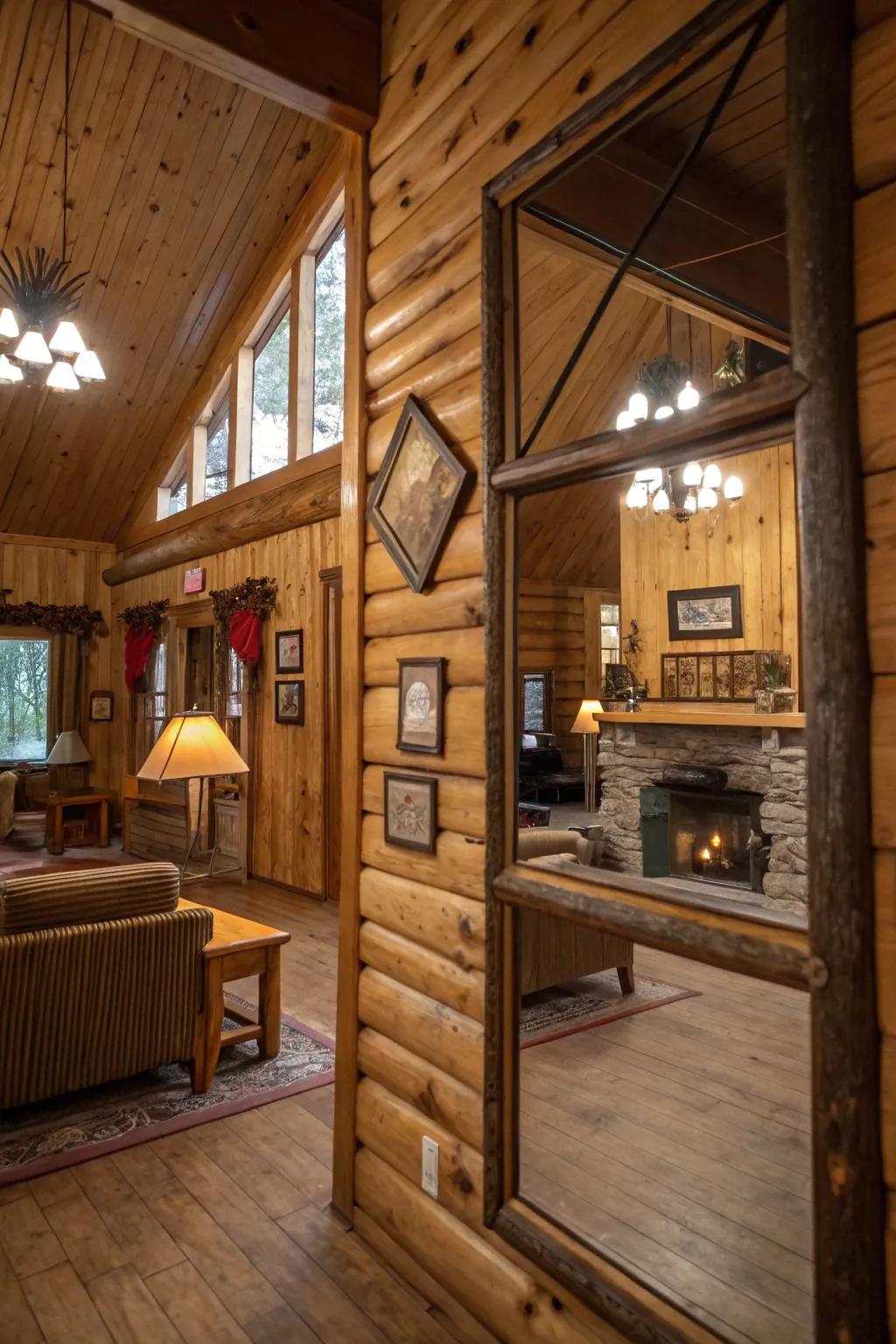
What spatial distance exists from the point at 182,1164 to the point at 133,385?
7042mm

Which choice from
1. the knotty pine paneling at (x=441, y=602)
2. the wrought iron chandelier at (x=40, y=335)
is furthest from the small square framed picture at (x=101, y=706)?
the knotty pine paneling at (x=441, y=602)

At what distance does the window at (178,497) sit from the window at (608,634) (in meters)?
5.02

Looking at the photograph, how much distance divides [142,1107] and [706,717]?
14.9 ft

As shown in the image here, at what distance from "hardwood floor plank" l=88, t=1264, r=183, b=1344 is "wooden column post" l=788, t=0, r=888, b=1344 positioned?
1.55 m

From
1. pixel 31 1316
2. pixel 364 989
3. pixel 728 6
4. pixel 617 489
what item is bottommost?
pixel 31 1316

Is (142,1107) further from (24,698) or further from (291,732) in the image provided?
(24,698)

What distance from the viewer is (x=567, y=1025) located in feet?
12.5

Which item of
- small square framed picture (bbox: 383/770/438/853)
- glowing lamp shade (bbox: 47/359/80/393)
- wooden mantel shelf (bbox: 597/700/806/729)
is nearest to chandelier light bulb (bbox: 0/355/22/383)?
glowing lamp shade (bbox: 47/359/80/393)

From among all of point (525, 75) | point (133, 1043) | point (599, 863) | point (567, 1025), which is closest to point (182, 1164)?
point (133, 1043)

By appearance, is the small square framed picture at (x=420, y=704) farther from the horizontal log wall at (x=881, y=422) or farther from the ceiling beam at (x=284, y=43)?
the ceiling beam at (x=284, y=43)

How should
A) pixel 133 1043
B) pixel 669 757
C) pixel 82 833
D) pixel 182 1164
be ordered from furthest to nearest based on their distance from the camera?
pixel 82 833 < pixel 669 757 < pixel 133 1043 < pixel 182 1164

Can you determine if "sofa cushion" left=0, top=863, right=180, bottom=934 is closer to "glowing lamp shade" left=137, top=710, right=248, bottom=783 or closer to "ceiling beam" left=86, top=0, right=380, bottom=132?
"glowing lamp shade" left=137, top=710, right=248, bottom=783

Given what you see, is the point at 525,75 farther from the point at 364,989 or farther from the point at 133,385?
the point at 133,385

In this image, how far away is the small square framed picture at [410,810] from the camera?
218 centimetres
